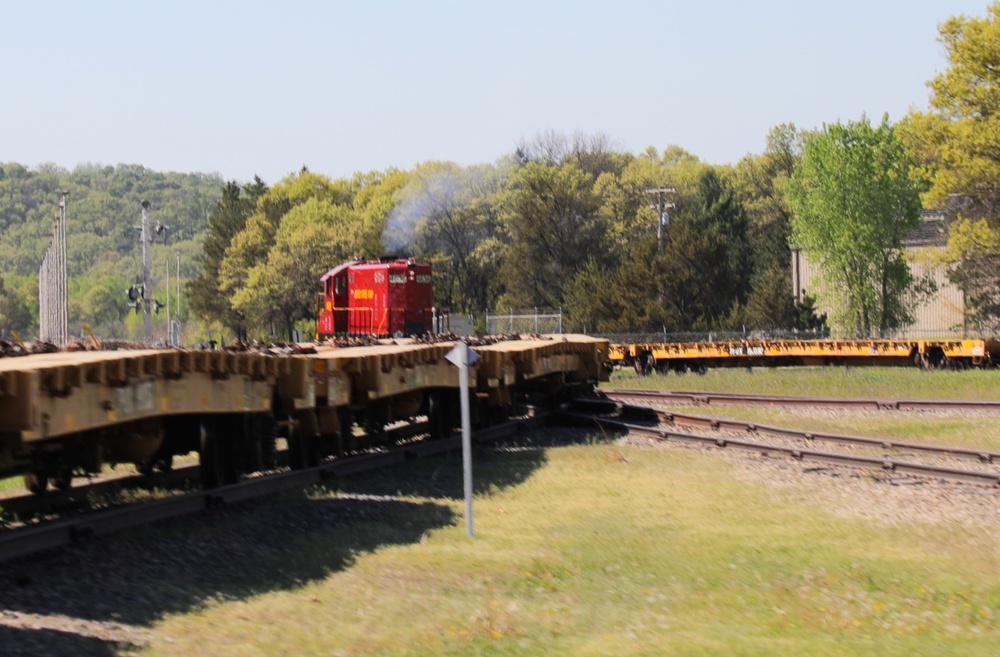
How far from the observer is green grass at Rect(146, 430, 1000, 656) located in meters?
9.53

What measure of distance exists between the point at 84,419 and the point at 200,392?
2.24m

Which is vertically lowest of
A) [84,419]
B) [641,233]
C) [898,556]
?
[898,556]

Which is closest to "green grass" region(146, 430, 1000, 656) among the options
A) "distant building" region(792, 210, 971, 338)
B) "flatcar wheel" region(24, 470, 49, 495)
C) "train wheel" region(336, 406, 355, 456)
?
"train wheel" region(336, 406, 355, 456)

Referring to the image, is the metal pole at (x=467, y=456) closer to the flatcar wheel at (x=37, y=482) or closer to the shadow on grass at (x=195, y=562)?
the shadow on grass at (x=195, y=562)

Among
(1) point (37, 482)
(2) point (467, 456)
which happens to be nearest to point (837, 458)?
(2) point (467, 456)

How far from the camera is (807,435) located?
21453 millimetres

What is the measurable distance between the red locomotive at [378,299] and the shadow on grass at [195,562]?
19905 mm

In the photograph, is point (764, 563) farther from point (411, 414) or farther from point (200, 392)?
point (411, 414)

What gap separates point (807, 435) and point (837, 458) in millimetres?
2539

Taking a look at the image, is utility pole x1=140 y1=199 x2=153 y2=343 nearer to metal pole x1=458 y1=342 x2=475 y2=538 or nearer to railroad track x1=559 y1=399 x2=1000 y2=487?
railroad track x1=559 y1=399 x2=1000 y2=487

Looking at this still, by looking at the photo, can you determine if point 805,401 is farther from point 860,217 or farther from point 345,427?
point 860,217

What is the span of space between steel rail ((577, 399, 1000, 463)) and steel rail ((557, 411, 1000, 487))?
965 mm

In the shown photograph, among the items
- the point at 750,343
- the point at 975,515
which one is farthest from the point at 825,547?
the point at 750,343

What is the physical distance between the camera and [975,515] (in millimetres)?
15188
